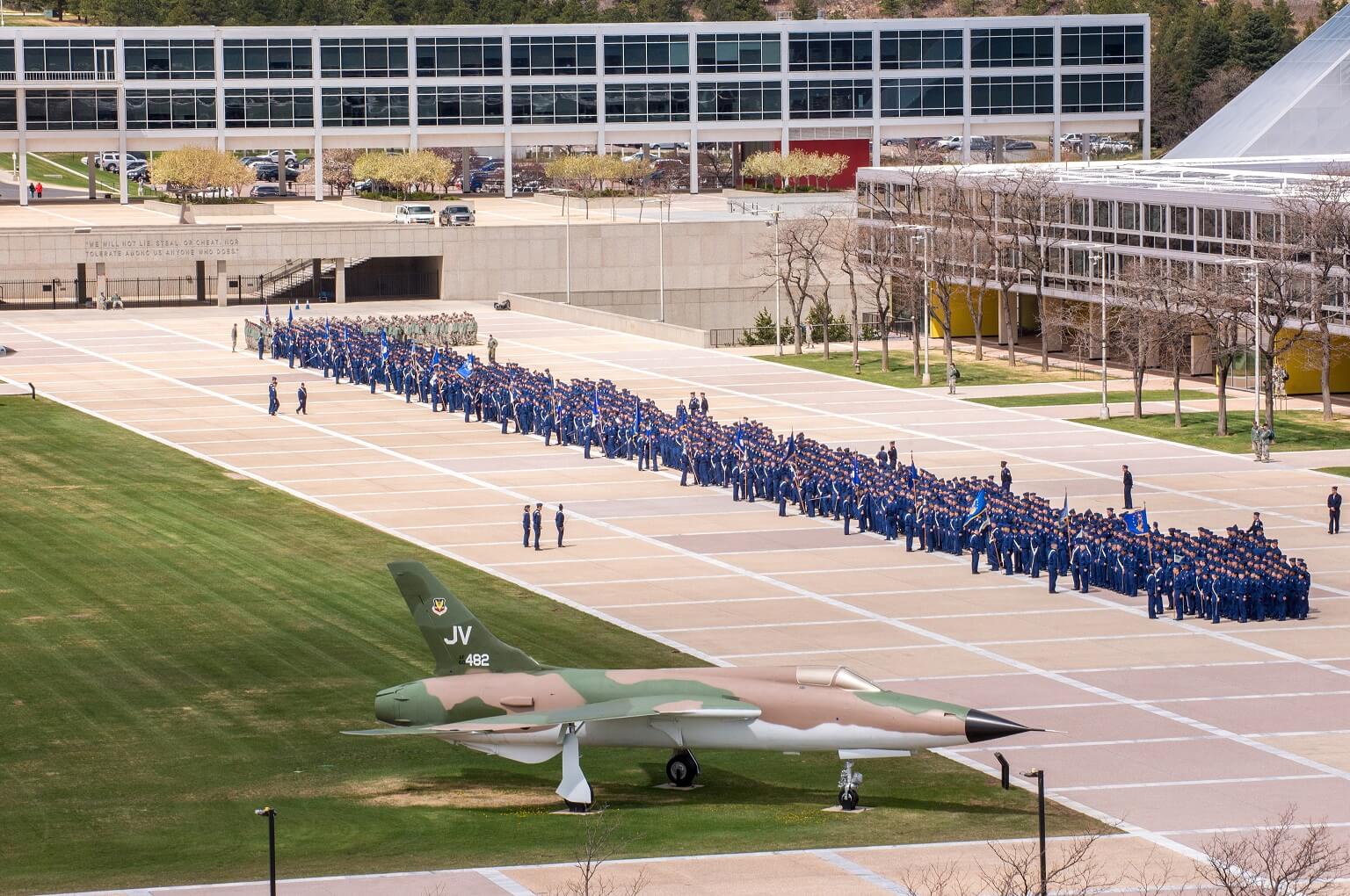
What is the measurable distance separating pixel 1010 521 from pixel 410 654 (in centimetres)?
1412

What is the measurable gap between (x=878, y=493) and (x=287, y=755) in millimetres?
21269

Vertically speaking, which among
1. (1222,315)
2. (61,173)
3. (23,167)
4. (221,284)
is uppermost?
(61,173)

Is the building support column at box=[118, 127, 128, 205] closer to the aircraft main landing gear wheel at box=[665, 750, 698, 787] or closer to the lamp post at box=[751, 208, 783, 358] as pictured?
the lamp post at box=[751, 208, 783, 358]

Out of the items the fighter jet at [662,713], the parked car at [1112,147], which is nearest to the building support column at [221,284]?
the fighter jet at [662,713]

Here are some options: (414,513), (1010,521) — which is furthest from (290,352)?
(1010,521)

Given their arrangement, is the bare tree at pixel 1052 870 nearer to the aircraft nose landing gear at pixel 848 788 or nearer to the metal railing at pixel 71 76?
the aircraft nose landing gear at pixel 848 788

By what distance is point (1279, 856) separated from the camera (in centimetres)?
2886

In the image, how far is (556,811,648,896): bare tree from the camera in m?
26.9

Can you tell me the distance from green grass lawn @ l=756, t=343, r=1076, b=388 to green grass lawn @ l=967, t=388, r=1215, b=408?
370 centimetres

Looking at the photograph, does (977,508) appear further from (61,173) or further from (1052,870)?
(61,173)

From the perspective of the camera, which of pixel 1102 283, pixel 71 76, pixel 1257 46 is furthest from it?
pixel 1257 46

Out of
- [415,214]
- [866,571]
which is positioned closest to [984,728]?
[866,571]

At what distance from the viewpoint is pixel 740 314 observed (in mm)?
109312

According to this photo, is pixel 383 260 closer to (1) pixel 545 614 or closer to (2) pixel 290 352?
(2) pixel 290 352
